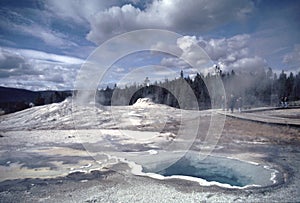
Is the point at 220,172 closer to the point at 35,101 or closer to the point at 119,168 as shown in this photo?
the point at 119,168

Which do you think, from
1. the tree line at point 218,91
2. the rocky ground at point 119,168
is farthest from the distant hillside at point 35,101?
the rocky ground at point 119,168

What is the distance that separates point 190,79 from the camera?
56.0m

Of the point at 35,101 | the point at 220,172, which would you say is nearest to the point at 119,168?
the point at 220,172

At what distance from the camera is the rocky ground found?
6.54m

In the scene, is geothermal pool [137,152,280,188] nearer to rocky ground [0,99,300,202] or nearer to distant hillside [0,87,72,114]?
rocky ground [0,99,300,202]

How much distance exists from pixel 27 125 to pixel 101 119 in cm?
737

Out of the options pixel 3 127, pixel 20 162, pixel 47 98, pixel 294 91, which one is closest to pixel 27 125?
pixel 3 127

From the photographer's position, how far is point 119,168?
356 inches

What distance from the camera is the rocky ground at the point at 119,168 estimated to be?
21.5 ft

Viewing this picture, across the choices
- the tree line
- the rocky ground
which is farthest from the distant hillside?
the rocky ground

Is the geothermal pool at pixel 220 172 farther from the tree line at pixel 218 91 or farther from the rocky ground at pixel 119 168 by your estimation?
the tree line at pixel 218 91

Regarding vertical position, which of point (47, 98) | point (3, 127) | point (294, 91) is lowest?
point (3, 127)

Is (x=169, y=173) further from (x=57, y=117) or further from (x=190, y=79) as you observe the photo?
(x=190, y=79)

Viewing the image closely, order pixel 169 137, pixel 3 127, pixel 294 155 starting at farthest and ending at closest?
pixel 3 127 < pixel 169 137 < pixel 294 155
